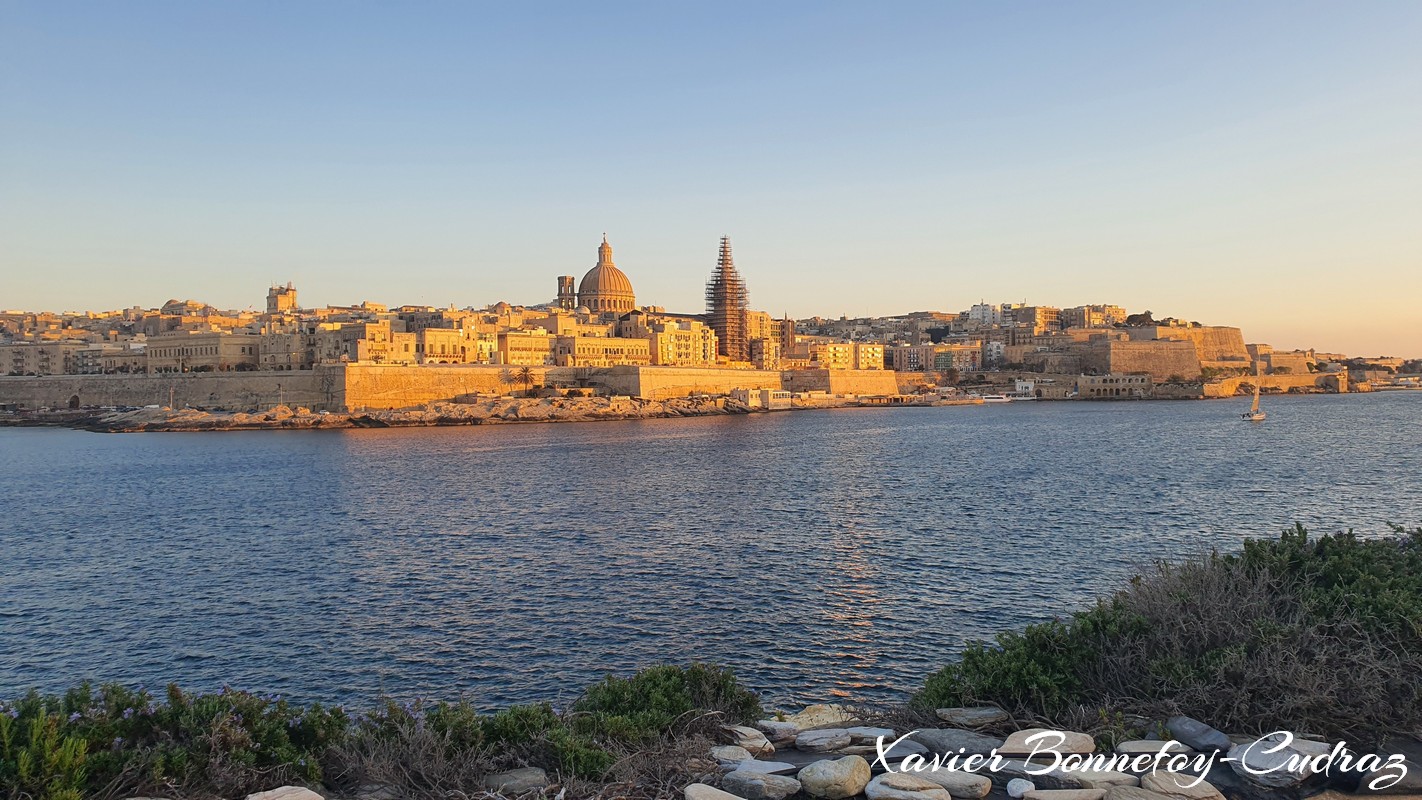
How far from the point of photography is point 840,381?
79875mm

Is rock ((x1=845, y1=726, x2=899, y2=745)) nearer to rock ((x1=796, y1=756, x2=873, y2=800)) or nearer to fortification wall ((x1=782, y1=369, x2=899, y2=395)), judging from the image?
rock ((x1=796, y1=756, x2=873, y2=800))

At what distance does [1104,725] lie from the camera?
17.0ft

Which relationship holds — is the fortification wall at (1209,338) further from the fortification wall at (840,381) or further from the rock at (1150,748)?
the rock at (1150,748)

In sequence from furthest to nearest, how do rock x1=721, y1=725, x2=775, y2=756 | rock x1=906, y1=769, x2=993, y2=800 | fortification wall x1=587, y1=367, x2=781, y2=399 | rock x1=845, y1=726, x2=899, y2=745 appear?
fortification wall x1=587, y1=367, x2=781, y2=399, rock x1=845, y1=726, x2=899, y2=745, rock x1=721, y1=725, x2=775, y2=756, rock x1=906, y1=769, x2=993, y2=800

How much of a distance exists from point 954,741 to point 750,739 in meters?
1.08

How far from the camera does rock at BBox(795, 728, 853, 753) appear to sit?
17.1 feet

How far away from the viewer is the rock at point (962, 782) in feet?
14.3

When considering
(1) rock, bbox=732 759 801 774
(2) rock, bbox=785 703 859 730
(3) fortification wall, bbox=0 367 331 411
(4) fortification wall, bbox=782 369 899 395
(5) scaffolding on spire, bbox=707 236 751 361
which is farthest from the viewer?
(5) scaffolding on spire, bbox=707 236 751 361

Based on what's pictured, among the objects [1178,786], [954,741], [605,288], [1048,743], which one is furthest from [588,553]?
[605,288]

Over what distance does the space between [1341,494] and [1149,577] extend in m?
16.3

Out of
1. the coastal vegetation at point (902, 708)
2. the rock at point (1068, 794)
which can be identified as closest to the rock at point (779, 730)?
the coastal vegetation at point (902, 708)

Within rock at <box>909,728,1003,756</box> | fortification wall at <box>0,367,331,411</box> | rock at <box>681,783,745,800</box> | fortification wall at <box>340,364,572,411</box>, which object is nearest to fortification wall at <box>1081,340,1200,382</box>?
fortification wall at <box>340,364,572,411</box>

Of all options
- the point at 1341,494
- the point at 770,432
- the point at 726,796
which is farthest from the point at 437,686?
the point at 770,432

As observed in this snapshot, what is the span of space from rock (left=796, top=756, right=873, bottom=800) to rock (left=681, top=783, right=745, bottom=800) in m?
0.34
